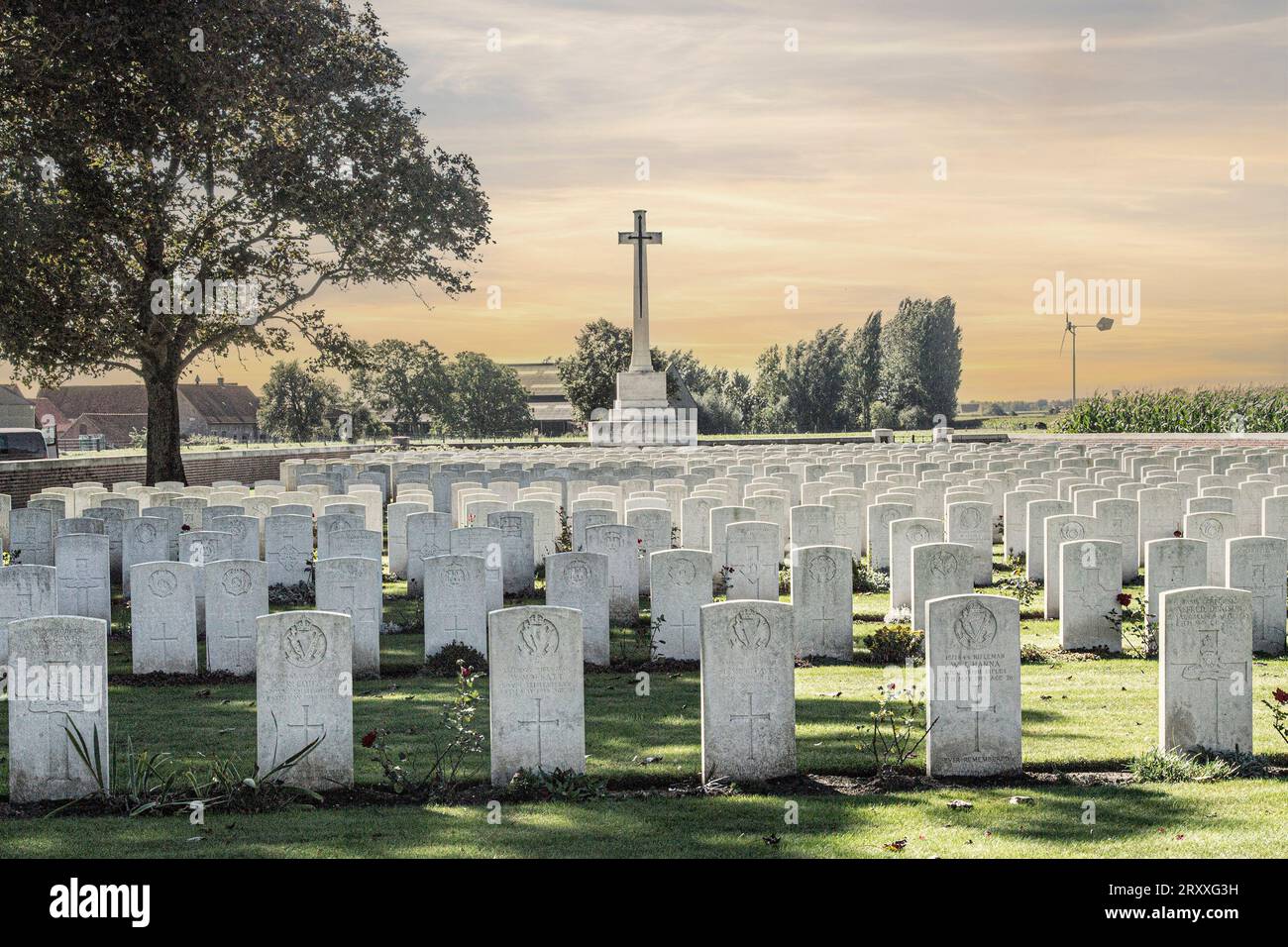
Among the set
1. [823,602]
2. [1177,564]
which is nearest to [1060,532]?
[1177,564]

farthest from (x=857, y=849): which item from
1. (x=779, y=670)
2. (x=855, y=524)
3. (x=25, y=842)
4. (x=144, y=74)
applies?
(x=144, y=74)

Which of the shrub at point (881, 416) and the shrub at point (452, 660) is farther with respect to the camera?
the shrub at point (881, 416)

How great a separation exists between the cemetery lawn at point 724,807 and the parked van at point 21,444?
28378 mm

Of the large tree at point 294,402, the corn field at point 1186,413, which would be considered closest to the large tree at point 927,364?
the corn field at point 1186,413

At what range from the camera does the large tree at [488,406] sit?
281ft

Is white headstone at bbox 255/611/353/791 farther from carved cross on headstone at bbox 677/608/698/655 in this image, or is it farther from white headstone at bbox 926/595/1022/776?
carved cross on headstone at bbox 677/608/698/655

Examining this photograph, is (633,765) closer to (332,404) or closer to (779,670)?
(779,670)

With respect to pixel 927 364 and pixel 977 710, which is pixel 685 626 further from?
pixel 927 364

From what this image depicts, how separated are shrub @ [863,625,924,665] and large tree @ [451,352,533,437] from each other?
75246 millimetres

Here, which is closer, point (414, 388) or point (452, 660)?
point (452, 660)

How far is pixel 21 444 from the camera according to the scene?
35062 mm

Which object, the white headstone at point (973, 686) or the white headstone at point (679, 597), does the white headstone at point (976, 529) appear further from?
the white headstone at point (973, 686)

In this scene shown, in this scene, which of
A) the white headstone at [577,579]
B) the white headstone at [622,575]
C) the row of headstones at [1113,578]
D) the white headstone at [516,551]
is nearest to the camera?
the white headstone at [577,579]

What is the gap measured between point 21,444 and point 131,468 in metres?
7.60
